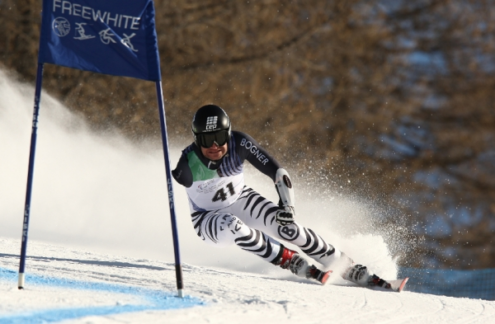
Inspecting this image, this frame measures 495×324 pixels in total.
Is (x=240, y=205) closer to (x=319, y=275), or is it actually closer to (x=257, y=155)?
(x=257, y=155)

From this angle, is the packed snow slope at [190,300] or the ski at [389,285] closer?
the packed snow slope at [190,300]

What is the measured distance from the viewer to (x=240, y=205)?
4020 mm

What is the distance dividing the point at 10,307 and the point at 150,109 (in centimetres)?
1145

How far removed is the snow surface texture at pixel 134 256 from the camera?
8.45ft

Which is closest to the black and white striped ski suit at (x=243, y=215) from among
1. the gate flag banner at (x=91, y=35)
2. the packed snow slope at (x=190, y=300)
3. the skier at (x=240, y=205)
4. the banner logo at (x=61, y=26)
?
the skier at (x=240, y=205)

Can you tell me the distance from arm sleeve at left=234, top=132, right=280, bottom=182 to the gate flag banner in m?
1.10

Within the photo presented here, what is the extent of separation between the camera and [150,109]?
13.6 meters

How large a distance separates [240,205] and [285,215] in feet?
1.71

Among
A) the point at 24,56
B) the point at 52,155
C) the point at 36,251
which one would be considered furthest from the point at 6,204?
the point at 24,56

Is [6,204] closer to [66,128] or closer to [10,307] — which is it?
[66,128]

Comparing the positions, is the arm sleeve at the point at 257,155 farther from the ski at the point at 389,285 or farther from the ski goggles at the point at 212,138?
the ski at the point at 389,285

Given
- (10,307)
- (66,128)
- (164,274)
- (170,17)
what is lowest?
(10,307)

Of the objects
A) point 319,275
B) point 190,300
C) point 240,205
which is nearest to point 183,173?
point 240,205

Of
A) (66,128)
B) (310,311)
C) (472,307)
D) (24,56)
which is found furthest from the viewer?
(24,56)
